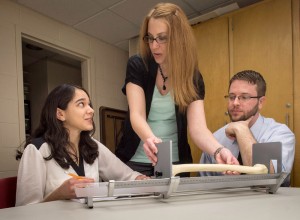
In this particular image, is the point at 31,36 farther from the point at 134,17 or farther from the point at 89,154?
the point at 89,154

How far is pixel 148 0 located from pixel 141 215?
2.17 meters

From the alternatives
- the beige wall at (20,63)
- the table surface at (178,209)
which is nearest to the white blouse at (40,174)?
→ the table surface at (178,209)

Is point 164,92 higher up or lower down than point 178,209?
higher up

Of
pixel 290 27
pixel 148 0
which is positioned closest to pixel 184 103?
pixel 290 27

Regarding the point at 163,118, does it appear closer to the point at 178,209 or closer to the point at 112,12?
the point at 178,209

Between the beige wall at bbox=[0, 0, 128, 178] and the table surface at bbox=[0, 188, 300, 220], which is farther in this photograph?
the beige wall at bbox=[0, 0, 128, 178]

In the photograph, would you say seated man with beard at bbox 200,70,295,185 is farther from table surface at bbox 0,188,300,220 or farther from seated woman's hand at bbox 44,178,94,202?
seated woman's hand at bbox 44,178,94,202

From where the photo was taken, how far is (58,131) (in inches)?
46.5

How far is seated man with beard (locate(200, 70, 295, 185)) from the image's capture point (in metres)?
1.25

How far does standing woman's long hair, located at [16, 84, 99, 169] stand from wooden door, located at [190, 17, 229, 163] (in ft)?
4.04

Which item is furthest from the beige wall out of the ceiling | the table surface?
the table surface

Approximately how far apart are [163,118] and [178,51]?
286 millimetres

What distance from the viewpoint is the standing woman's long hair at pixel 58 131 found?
44.9 inches

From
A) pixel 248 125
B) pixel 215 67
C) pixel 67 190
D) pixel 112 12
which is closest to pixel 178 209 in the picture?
pixel 67 190
